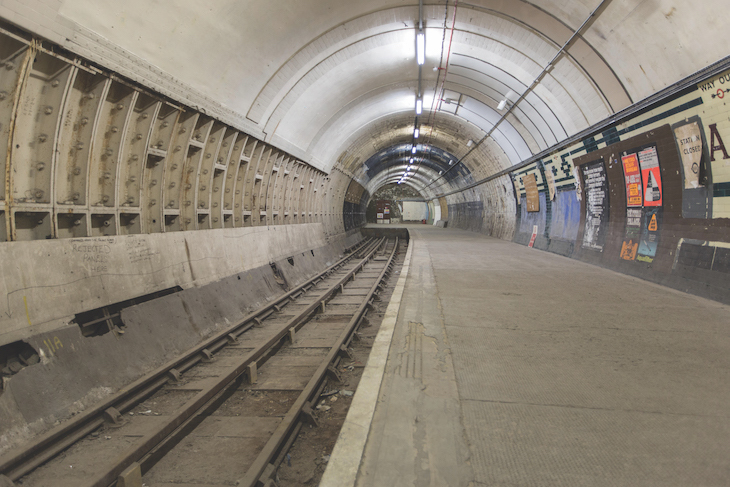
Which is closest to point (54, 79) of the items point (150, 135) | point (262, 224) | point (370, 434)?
point (150, 135)

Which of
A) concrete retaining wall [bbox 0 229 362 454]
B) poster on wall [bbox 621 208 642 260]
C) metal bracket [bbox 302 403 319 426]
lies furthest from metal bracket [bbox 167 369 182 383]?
poster on wall [bbox 621 208 642 260]

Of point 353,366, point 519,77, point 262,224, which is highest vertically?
point 519,77

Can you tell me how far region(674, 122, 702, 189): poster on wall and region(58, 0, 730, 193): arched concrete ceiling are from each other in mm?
847

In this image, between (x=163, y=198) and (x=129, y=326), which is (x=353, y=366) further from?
(x=163, y=198)

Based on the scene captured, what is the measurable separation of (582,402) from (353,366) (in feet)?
9.95

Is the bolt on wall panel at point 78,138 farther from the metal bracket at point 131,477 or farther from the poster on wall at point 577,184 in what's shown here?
the poster on wall at point 577,184

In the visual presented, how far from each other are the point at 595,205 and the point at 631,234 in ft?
5.70

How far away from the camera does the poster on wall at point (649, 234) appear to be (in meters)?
7.35

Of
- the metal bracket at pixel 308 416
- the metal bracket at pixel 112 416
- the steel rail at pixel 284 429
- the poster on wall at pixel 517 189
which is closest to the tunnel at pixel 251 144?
the metal bracket at pixel 112 416

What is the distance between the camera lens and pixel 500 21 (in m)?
7.97

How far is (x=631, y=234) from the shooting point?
8.19m

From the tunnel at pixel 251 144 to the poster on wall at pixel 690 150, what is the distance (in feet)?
0.14

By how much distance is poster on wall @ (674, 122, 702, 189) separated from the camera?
607 cm

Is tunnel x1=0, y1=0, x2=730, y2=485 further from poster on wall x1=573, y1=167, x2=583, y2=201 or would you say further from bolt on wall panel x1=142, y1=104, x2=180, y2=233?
poster on wall x1=573, y1=167, x2=583, y2=201
